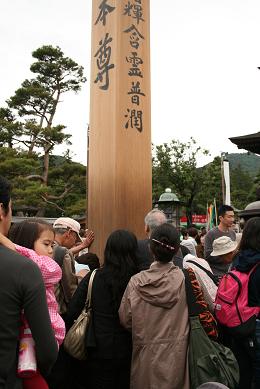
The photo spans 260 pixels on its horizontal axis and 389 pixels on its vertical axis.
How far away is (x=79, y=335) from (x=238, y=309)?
103 centimetres

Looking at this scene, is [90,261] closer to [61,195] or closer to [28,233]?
[28,233]

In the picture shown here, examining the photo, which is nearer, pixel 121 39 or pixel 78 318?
pixel 78 318

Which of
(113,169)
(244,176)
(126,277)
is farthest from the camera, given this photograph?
(244,176)

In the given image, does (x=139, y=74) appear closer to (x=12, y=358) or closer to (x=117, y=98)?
(x=117, y=98)

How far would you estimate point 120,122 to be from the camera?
19.2 ft

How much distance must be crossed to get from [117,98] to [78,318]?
3926mm

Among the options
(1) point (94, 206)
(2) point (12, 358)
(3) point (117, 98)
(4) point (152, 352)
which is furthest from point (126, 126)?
(2) point (12, 358)

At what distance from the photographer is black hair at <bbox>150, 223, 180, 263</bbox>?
2438 millimetres

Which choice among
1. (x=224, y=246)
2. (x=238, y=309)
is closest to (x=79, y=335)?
(x=238, y=309)

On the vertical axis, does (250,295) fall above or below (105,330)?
above

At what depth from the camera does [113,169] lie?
580 cm

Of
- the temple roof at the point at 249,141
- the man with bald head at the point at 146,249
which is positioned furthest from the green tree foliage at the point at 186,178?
the man with bald head at the point at 146,249

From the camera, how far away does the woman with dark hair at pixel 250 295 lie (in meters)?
2.63

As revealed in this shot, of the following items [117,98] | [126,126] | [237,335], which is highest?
[117,98]
